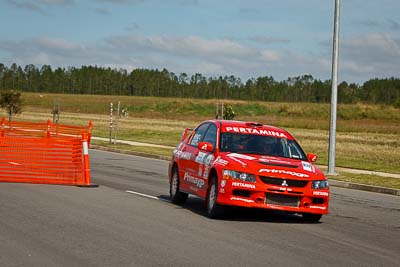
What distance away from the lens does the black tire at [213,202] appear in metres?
12.6

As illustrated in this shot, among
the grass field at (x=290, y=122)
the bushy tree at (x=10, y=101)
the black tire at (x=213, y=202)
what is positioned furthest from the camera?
the bushy tree at (x=10, y=101)

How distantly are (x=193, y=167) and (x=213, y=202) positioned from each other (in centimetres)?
139

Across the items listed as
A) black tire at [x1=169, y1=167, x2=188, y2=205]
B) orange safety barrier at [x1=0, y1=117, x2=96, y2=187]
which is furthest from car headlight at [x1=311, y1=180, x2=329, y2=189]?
orange safety barrier at [x1=0, y1=117, x2=96, y2=187]

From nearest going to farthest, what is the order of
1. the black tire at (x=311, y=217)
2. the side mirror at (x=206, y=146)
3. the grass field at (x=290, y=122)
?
the black tire at (x=311, y=217) → the side mirror at (x=206, y=146) → the grass field at (x=290, y=122)

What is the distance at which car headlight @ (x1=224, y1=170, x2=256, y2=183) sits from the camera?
12289 millimetres

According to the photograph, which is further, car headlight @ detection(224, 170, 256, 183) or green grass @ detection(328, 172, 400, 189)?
green grass @ detection(328, 172, 400, 189)

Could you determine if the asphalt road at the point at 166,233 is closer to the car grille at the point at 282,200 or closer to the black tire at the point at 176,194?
the black tire at the point at 176,194

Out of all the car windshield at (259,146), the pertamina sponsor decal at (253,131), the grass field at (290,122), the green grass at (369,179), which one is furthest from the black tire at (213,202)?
the grass field at (290,122)

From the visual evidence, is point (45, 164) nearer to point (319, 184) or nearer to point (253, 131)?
point (253, 131)

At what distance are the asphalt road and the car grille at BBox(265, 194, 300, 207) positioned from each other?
35 cm

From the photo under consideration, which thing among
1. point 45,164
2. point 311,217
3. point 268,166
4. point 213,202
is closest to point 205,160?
point 213,202

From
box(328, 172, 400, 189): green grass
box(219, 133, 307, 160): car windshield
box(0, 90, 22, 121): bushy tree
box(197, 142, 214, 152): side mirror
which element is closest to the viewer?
box(197, 142, 214, 152): side mirror

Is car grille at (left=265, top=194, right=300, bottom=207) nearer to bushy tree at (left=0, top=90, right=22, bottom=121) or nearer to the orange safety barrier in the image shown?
the orange safety barrier

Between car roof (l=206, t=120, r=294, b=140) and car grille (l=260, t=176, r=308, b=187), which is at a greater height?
car roof (l=206, t=120, r=294, b=140)
